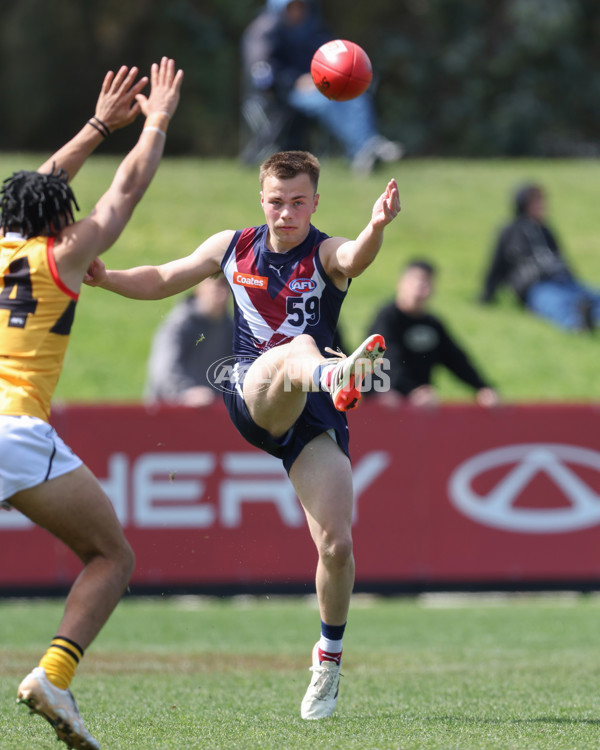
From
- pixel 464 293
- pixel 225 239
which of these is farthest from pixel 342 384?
pixel 464 293

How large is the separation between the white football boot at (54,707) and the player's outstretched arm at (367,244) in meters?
2.25

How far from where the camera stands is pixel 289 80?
16.5m

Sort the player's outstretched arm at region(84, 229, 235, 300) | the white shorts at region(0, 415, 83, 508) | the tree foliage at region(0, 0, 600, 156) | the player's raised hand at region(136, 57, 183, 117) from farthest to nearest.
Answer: the tree foliage at region(0, 0, 600, 156), the player's outstretched arm at region(84, 229, 235, 300), the player's raised hand at region(136, 57, 183, 117), the white shorts at region(0, 415, 83, 508)

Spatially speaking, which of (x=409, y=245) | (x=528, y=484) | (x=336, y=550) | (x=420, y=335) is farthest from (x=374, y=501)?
(x=409, y=245)

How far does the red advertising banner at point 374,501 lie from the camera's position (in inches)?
407

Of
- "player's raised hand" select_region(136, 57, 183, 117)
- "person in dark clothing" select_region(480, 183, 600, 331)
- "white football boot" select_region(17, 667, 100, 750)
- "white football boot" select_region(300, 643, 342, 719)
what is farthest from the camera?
"person in dark clothing" select_region(480, 183, 600, 331)

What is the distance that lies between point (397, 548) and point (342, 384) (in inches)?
217

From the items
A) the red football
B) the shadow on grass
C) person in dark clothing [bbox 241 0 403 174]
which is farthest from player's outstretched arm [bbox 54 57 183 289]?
person in dark clothing [bbox 241 0 403 174]

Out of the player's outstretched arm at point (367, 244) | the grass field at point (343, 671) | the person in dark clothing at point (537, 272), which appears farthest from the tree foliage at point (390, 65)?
the player's outstretched arm at point (367, 244)

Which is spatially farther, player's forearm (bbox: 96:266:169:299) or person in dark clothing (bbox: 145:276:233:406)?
person in dark clothing (bbox: 145:276:233:406)

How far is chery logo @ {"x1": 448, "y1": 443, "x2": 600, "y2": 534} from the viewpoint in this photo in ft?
34.7

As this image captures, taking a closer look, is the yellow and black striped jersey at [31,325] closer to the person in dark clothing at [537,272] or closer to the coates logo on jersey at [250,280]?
the coates logo on jersey at [250,280]

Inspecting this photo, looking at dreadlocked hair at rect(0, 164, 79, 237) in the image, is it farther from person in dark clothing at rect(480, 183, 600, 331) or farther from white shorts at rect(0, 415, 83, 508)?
person in dark clothing at rect(480, 183, 600, 331)

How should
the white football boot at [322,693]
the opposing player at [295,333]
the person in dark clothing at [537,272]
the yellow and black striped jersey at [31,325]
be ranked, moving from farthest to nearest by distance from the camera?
the person in dark clothing at [537,272], the white football boot at [322,693], the opposing player at [295,333], the yellow and black striped jersey at [31,325]
